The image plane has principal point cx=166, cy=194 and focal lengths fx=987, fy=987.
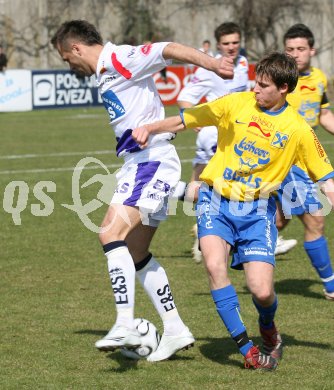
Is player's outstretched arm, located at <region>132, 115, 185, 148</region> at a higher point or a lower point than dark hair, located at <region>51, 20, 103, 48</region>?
lower

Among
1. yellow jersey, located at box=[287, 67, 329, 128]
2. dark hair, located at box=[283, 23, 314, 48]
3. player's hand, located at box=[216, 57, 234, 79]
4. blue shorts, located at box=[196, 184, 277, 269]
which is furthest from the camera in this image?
yellow jersey, located at box=[287, 67, 329, 128]

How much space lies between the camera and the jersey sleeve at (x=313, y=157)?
583 centimetres

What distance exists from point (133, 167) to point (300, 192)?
6.80ft

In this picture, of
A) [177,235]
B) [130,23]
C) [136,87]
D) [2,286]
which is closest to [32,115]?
[130,23]

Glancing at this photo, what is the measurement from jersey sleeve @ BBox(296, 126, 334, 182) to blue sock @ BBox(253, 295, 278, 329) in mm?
806

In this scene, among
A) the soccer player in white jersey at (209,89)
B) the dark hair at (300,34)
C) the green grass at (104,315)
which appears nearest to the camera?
the green grass at (104,315)

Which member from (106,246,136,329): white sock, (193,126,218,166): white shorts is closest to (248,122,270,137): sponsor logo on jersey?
(106,246,136,329): white sock

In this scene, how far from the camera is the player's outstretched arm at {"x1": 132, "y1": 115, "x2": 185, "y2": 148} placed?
18.4 feet

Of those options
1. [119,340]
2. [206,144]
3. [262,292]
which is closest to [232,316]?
[262,292]

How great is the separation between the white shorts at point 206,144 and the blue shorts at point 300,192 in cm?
219

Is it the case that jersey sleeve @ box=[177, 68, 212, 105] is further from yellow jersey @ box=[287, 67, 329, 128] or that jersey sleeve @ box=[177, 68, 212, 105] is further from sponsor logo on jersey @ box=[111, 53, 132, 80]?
sponsor logo on jersey @ box=[111, 53, 132, 80]

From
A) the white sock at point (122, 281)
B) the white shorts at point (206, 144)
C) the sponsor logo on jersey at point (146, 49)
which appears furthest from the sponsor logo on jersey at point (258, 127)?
the white shorts at point (206, 144)

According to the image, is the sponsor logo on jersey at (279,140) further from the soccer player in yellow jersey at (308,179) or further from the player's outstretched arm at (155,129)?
the soccer player in yellow jersey at (308,179)

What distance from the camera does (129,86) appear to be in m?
6.04
